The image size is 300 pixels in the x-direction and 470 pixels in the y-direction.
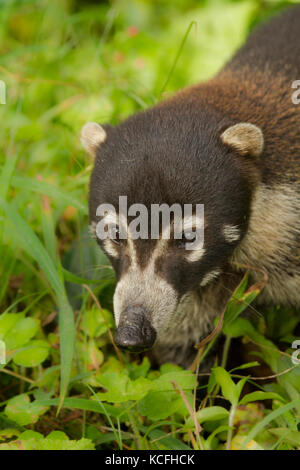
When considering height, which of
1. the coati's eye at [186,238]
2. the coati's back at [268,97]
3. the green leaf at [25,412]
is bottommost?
the green leaf at [25,412]

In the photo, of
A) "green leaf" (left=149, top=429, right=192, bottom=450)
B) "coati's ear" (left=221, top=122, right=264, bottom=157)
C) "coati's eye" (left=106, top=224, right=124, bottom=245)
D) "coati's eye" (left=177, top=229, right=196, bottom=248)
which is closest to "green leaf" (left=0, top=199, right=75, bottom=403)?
"coati's eye" (left=106, top=224, right=124, bottom=245)

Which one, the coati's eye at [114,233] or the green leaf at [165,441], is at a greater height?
the coati's eye at [114,233]

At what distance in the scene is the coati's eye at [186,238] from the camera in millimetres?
2584

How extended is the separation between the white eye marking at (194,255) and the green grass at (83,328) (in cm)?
28

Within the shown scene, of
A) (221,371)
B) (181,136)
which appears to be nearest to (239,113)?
(181,136)

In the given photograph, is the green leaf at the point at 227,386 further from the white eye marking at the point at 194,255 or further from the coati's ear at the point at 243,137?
the coati's ear at the point at 243,137

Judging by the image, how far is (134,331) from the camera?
242 cm

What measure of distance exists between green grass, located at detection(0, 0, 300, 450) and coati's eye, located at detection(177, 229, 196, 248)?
36 centimetres

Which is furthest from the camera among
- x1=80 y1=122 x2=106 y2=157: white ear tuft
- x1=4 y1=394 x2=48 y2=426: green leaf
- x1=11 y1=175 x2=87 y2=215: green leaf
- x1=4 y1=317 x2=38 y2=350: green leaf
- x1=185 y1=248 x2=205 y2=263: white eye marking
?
x1=11 y1=175 x2=87 y2=215: green leaf

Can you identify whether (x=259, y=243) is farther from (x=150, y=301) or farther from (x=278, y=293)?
(x=150, y=301)

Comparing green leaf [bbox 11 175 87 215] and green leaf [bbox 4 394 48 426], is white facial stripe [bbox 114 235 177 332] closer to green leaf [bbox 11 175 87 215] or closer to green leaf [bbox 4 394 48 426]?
green leaf [bbox 4 394 48 426]

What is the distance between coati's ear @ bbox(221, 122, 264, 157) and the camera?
2621 millimetres

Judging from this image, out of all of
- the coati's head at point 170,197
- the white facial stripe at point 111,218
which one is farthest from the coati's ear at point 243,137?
the white facial stripe at point 111,218

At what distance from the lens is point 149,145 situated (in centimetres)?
262
